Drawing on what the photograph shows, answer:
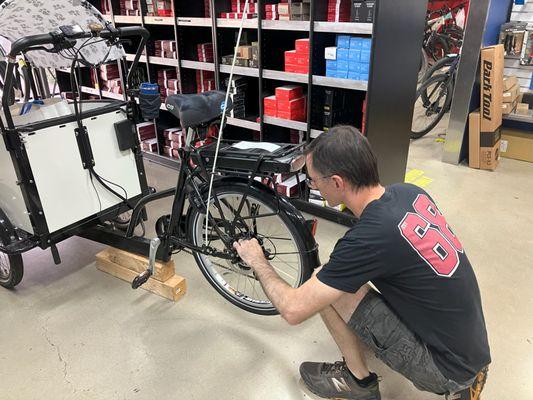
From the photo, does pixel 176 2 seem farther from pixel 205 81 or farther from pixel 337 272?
pixel 337 272

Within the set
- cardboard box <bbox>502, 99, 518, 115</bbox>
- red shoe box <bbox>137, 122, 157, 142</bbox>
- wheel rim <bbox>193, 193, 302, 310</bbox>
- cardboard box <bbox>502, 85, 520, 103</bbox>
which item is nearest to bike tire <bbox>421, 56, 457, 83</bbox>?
cardboard box <bbox>502, 85, 520, 103</bbox>

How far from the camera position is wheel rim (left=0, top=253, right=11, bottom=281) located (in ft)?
7.59

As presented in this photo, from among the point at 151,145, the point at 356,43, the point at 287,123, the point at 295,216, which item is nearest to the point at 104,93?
the point at 151,145

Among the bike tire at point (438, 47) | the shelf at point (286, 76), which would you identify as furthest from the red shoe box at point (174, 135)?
the bike tire at point (438, 47)

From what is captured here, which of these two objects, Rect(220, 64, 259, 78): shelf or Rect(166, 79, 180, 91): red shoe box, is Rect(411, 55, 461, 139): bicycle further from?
Rect(166, 79, 180, 91): red shoe box

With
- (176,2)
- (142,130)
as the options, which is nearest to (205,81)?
(176,2)

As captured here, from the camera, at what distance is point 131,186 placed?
2.44 m

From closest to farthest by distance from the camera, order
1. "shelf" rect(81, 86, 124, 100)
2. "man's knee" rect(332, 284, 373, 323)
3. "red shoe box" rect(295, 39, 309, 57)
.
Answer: "man's knee" rect(332, 284, 373, 323)
"red shoe box" rect(295, 39, 309, 57)
"shelf" rect(81, 86, 124, 100)

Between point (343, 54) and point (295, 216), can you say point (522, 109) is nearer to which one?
point (343, 54)

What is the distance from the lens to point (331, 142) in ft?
4.36

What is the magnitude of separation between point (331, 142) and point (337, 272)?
1.36 feet

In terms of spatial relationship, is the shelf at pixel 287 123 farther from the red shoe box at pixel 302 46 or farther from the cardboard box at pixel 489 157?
the cardboard box at pixel 489 157

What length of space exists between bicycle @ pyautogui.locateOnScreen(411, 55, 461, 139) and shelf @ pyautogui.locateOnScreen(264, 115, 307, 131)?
2.18 metres

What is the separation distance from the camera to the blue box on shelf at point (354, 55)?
2.60m
